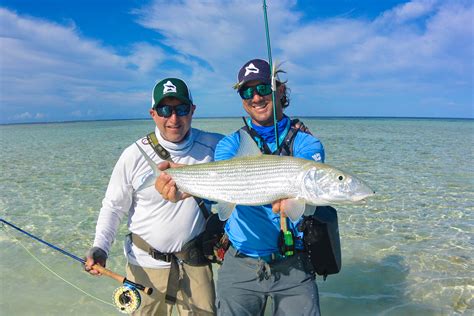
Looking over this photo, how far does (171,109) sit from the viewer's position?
392 cm

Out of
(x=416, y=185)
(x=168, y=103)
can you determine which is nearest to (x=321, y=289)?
(x=168, y=103)

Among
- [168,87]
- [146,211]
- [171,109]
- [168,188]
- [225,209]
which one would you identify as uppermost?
[168,87]

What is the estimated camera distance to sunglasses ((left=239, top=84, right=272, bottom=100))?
3555mm

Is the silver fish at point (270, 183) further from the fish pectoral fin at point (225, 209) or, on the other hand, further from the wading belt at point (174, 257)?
the wading belt at point (174, 257)

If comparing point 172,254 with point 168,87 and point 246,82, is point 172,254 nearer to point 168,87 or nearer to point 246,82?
point 168,87

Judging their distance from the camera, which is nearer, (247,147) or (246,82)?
(247,147)

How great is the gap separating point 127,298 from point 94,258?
569 mm

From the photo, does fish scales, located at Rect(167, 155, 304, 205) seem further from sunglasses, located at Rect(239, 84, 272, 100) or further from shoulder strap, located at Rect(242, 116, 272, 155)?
sunglasses, located at Rect(239, 84, 272, 100)

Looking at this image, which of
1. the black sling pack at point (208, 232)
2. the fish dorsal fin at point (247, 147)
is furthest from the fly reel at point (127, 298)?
the fish dorsal fin at point (247, 147)

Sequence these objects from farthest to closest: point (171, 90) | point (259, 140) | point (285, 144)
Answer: point (171, 90)
point (259, 140)
point (285, 144)

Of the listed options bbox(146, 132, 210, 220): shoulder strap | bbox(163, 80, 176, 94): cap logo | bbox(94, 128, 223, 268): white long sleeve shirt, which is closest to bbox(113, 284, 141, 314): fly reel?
bbox(94, 128, 223, 268): white long sleeve shirt

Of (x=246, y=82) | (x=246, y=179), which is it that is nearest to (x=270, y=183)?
(x=246, y=179)

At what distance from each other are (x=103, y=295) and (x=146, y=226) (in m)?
2.70

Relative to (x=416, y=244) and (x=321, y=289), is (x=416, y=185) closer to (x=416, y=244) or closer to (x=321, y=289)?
(x=416, y=244)
